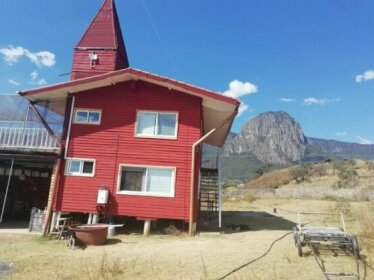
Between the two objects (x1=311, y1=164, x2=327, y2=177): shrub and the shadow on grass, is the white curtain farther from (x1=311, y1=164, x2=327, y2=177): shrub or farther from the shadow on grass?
(x1=311, y1=164, x2=327, y2=177): shrub

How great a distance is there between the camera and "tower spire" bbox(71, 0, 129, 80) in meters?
21.8

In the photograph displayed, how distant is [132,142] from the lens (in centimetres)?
1670

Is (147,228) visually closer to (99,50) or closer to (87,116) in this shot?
(87,116)

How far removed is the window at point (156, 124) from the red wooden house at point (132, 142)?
0.05 m

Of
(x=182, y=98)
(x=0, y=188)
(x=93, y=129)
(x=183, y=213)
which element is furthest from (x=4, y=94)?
(x=183, y=213)

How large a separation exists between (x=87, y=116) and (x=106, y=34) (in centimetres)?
781

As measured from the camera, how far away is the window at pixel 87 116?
1721 centimetres

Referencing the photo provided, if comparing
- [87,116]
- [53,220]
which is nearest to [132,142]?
[87,116]

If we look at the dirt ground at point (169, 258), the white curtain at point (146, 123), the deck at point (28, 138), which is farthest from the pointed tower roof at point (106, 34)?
the dirt ground at point (169, 258)

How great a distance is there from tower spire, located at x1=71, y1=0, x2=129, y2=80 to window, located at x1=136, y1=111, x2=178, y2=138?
6.15 metres

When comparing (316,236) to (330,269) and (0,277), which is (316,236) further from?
(0,277)

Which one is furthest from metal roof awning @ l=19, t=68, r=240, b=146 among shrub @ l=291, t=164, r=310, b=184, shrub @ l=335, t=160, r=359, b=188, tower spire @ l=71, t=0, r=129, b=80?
shrub @ l=291, t=164, r=310, b=184

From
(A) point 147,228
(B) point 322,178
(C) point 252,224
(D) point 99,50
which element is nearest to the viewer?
(A) point 147,228

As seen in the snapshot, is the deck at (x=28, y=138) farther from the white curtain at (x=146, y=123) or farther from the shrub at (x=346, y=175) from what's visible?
the shrub at (x=346, y=175)
